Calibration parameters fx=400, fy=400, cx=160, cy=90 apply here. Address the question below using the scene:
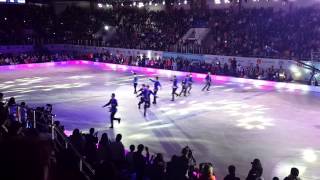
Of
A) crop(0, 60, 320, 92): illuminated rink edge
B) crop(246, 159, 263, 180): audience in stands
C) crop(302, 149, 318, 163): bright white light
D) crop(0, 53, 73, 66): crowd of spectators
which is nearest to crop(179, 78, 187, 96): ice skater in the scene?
crop(0, 60, 320, 92): illuminated rink edge

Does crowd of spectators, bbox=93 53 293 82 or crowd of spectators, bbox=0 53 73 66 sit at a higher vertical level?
crowd of spectators, bbox=0 53 73 66

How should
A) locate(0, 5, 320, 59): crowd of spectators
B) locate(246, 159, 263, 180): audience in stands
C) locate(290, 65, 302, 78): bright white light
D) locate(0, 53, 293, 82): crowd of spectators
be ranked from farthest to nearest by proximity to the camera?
1. locate(0, 5, 320, 59): crowd of spectators
2. locate(0, 53, 293, 82): crowd of spectators
3. locate(290, 65, 302, 78): bright white light
4. locate(246, 159, 263, 180): audience in stands

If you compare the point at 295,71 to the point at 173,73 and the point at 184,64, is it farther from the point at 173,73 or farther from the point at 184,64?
the point at 173,73

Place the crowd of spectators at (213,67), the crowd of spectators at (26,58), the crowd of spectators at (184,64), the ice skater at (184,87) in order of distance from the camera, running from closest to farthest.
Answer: the ice skater at (184,87)
the crowd of spectators at (213,67)
the crowd of spectators at (184,64)
the crowd of spectators at (26,58)

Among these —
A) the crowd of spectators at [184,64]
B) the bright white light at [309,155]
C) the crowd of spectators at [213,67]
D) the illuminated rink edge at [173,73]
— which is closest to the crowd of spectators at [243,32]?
the crowd of spectators at [213,67]

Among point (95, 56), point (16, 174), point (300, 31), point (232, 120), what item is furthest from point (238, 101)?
point (95, 56)

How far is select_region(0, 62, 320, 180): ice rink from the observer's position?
13.4m

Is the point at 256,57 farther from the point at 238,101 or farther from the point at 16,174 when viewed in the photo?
the point at 16,174

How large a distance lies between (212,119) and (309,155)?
6112mm

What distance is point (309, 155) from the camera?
13398mm

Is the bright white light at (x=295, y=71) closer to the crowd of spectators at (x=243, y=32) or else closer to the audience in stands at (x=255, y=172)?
the crowd of spectators at (x=243, y=32)

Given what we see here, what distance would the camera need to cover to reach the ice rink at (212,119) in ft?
43.9

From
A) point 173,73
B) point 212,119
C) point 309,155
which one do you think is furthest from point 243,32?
point 309,155

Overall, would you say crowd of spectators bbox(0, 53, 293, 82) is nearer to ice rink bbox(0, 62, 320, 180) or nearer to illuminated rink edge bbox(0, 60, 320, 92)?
illuminated rink edge bbox(0, 60, 320, 92)
